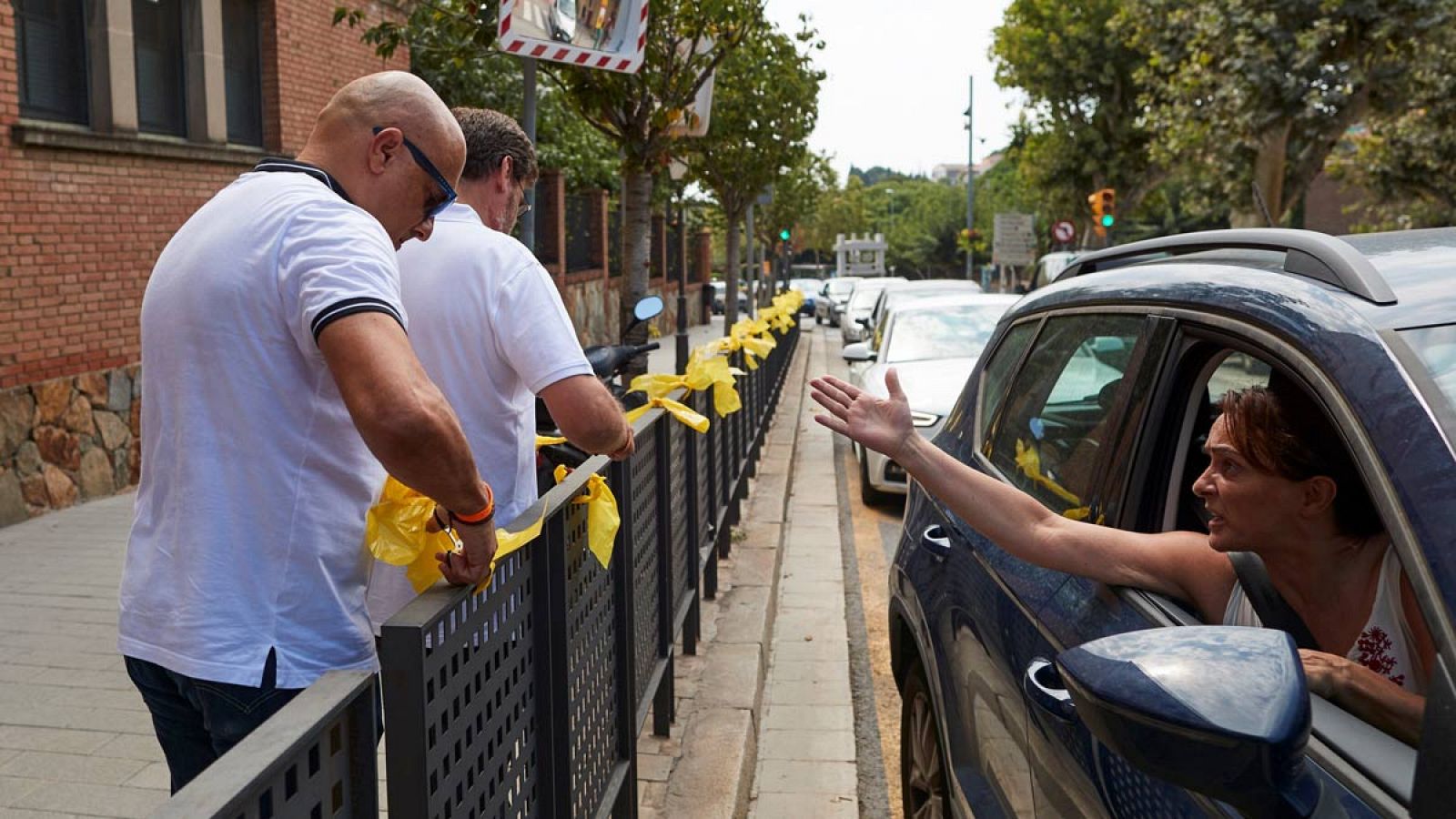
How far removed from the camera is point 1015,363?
3500 millimetres

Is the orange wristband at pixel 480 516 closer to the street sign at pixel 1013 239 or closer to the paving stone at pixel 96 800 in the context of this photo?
the paving stone at pixel 96 800

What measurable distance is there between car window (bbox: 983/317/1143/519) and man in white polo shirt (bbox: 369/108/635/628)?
3.17 feet

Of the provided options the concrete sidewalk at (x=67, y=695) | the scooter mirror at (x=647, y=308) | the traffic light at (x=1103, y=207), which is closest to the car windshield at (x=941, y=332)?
the scooter mirror at (x=647, y=308)

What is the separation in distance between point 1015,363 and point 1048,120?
130 ft

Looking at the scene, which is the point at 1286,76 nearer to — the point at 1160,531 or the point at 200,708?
the point at 1160,531

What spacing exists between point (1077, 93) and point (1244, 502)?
131 feet

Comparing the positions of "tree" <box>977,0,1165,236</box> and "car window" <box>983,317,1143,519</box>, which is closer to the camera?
"car window" <box>983,317,1143,519</box>

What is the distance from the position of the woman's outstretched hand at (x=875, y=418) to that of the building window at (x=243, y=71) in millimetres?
9845

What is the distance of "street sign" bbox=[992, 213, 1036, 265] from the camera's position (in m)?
46.8

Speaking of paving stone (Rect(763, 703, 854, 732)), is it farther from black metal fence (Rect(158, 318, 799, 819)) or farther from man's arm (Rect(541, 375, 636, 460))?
man's arm (Rect(541, 375, 636, 460))

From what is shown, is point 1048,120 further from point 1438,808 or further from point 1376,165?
point 1438,808

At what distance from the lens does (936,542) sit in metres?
3.44

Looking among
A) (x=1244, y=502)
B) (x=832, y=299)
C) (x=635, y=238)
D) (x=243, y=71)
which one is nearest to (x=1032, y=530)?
(x=1244, y=502)

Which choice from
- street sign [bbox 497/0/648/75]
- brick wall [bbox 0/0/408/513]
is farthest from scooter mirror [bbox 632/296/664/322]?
brick wall [bbox 0/0/408/513]
